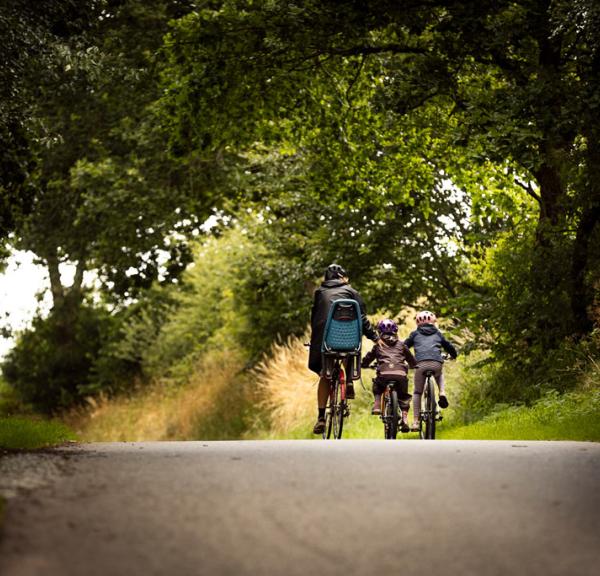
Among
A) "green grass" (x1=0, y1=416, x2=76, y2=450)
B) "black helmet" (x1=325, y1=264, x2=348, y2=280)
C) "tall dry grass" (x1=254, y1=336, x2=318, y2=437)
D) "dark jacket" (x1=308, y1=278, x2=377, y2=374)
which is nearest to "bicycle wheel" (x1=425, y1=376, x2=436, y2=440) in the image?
"dark jacket" (x1=308, y1=278, x2=377, y2=374)

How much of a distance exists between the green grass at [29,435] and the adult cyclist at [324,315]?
3.04 meters

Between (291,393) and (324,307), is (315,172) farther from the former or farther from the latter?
(324,307)

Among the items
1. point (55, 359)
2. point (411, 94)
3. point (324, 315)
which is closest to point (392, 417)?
point (324, 315)

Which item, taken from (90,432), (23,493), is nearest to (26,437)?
(23,493)

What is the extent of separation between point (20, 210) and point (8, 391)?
31.3 m

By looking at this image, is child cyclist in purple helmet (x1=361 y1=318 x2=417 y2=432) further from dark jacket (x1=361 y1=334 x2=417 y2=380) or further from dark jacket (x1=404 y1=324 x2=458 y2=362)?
dark jacket (x1=404 y1=324 x2=458 y2=362)

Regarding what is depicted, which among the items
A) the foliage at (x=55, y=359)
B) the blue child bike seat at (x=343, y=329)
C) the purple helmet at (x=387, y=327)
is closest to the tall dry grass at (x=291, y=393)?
the purple helmet at (x=387, y=327)

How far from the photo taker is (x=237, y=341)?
106 feet

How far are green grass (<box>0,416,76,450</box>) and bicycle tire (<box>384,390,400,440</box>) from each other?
12.6 feet

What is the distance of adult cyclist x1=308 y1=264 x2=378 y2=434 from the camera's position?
1314 centimetres

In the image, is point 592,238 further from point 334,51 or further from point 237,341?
point 237,341

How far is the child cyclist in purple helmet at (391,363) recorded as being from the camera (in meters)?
13.9

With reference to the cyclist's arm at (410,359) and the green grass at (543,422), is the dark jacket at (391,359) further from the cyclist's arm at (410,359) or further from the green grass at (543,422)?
the green grass at (543,422)

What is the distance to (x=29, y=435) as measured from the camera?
1328 cm
